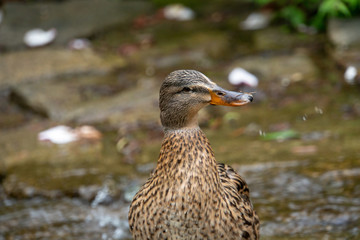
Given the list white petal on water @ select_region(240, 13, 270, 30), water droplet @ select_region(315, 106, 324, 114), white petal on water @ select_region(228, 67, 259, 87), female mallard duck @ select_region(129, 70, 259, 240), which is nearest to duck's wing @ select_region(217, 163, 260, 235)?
female mallard duck @ select_region(129, 70, 259, 240)

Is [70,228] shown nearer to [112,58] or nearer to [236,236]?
[236,236]

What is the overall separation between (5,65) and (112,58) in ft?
4.40

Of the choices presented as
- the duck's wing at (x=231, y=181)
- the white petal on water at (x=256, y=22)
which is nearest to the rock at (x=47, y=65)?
the white petal on water at (x=256, y=22)

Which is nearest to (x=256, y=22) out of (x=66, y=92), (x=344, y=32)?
(x=344, y=32)

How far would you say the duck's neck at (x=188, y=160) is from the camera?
3137 millimetres

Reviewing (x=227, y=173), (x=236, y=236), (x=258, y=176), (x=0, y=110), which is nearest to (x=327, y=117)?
(x=258, y=176)

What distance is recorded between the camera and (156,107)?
614 centimetres

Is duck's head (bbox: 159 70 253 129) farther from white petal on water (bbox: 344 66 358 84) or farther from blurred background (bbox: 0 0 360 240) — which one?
white petal on water (bbox: 344 66 358 84)

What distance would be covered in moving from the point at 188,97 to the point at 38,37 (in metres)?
5.34

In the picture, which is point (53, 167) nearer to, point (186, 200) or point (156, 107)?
point (156, 107)

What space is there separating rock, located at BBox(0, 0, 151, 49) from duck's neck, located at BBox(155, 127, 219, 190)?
5.11 meters

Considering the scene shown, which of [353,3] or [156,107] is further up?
[353,3]

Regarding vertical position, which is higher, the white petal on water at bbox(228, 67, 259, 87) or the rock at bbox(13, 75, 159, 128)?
→ the white petal on water at bbox(228, 67, 259, 87)

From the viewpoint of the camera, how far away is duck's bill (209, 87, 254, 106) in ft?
10.0
